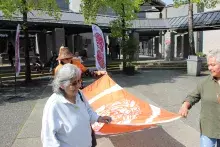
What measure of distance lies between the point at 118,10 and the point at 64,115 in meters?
16.6

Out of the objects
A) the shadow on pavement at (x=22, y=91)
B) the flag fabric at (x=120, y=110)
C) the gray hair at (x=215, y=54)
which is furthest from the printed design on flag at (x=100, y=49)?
the gray hair at (x=215, y=54)

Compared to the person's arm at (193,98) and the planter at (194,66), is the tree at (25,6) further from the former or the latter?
the person's arm at (193,98)

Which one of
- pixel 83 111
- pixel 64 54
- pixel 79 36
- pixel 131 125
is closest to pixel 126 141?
pixel 131 125

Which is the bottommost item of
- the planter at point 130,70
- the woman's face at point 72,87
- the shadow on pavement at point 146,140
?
the shadow on pavement at point 146,140

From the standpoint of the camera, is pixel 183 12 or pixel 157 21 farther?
pixel 183 12

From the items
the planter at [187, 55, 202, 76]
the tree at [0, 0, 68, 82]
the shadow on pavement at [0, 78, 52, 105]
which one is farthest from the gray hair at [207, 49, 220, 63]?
the planter at [187, 55, 202, 76]

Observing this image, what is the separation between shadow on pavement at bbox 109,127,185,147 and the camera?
5.86 meters

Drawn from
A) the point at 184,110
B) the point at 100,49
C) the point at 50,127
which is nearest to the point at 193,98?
the point at 184,110

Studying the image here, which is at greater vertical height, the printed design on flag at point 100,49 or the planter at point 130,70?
the printed design on flag at point 100,49

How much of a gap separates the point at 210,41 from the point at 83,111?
3047 centimetres

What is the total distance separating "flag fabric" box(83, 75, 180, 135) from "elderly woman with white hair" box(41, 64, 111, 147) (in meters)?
2.21

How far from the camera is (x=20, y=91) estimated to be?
43.0 feet

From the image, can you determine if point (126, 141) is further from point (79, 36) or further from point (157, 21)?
point (79, 36)

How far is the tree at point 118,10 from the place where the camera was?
18344mm
